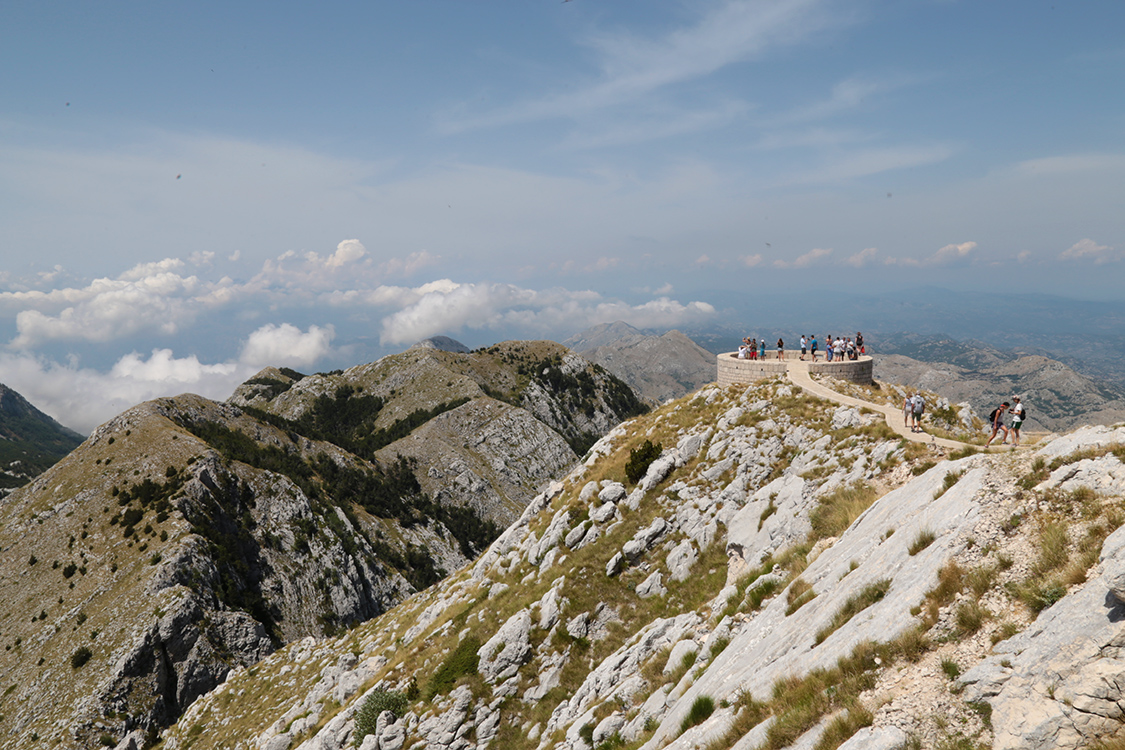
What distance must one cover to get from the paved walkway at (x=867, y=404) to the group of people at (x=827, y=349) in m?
2.50

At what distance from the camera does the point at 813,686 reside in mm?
9148

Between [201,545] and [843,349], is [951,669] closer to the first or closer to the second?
[843,349]

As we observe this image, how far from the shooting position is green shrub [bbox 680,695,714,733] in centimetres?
1134

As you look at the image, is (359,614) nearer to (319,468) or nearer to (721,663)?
(319,468)

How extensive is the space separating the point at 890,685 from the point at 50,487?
102908 millimetres

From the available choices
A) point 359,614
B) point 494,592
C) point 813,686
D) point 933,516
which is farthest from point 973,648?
point 359,614

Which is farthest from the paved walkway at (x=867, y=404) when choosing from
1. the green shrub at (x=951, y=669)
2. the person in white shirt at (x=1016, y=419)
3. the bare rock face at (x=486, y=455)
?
the bare rock face at (x=486, y=455)

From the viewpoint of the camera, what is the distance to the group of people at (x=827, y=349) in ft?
128

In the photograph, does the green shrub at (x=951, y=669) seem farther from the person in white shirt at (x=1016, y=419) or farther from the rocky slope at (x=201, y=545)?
the rocky slope at (x=201, y=545)

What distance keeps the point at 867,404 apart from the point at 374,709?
3236 cm

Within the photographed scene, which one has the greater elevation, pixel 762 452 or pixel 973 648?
pixel 973 648

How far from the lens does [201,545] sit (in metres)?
62.2

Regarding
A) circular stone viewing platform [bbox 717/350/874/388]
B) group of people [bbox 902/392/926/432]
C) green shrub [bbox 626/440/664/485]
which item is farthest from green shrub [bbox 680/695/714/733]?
circular stone viewing platform [bbox 717/350/874/388]

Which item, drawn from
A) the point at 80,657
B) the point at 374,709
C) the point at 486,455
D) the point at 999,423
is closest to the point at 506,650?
the point at 374,709
